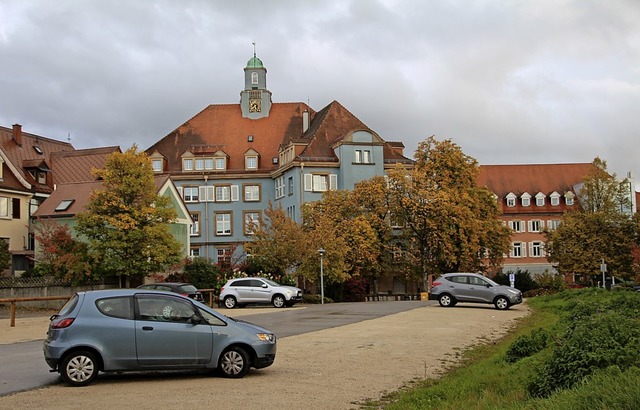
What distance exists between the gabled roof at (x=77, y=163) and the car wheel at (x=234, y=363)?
1906 inches

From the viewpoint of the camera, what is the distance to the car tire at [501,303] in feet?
116

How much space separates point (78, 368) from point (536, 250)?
85.3 m

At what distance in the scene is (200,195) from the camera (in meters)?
76.8

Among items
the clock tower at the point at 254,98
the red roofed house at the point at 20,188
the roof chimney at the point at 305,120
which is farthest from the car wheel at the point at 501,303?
the clock tower at the point at 254,98

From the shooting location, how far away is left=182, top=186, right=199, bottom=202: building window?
76.6m

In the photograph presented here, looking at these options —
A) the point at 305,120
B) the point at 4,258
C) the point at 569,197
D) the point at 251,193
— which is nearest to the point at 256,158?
the point at 251,193

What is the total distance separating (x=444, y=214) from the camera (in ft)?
196

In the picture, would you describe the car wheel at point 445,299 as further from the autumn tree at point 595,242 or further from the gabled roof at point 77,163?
the autumn tree at point 595,242

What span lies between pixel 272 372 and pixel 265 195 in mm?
62658

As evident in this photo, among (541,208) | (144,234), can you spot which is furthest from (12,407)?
(541,208)

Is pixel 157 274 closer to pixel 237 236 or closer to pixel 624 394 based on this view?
pixel 237 236

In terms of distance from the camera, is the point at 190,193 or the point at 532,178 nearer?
the point at 190,193

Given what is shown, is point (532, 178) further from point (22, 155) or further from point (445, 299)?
point (445, 299)

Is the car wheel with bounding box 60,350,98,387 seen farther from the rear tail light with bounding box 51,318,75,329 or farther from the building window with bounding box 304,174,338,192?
the building window with bounding box 304,174,338,192
